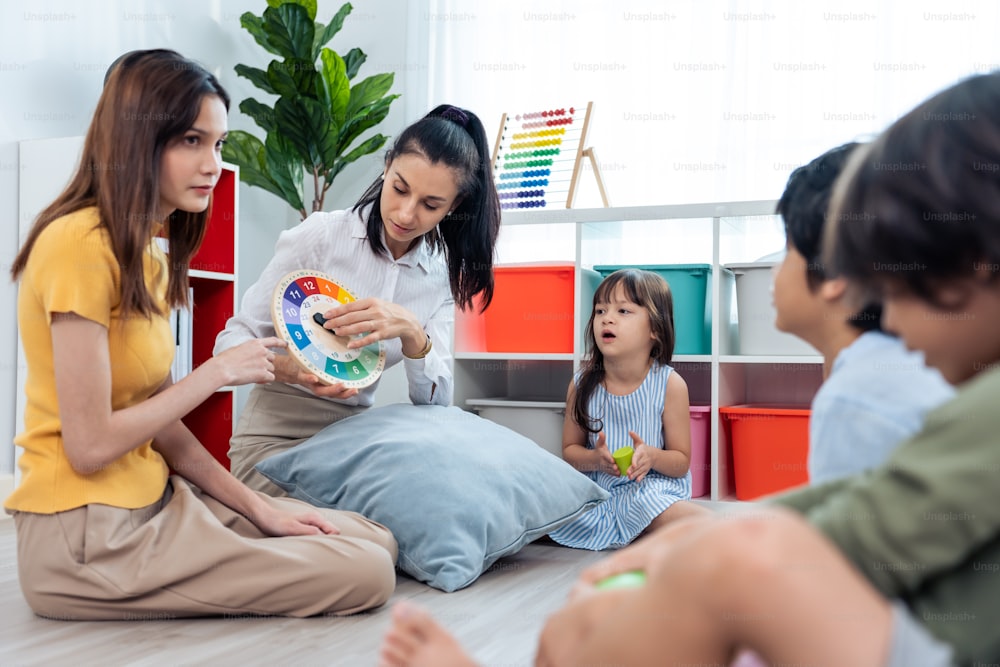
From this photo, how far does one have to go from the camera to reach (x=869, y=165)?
691 millimetres

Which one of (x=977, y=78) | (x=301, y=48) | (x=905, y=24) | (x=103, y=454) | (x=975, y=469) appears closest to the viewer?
(x=975, y=469)

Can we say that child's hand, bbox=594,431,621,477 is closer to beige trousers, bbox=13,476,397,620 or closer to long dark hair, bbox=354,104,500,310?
long dark hair, bbox=354,104,500,310

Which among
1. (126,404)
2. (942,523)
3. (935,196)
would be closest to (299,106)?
(126,404)

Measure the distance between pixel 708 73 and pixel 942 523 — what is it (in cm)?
233

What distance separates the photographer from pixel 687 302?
229 cm

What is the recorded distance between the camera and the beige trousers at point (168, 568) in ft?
4.00

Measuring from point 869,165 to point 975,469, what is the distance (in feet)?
0.86

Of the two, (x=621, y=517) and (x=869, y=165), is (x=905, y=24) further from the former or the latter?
(x=869, y=165)

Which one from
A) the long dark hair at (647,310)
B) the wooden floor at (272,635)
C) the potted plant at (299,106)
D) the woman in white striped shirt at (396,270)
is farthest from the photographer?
the potted plant at (299,106)

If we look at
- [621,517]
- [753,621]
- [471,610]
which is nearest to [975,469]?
[753,621]

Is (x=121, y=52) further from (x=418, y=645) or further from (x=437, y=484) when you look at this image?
(x=418, y=645)

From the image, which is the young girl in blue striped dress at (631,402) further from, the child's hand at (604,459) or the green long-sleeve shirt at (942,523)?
the green long-sleeve shirt at (942,523)

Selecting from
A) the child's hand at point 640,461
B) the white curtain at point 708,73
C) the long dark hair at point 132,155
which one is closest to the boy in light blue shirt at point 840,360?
the long dark hair at point 132,155

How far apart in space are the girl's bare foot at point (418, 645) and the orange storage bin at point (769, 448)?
154 centimetres
